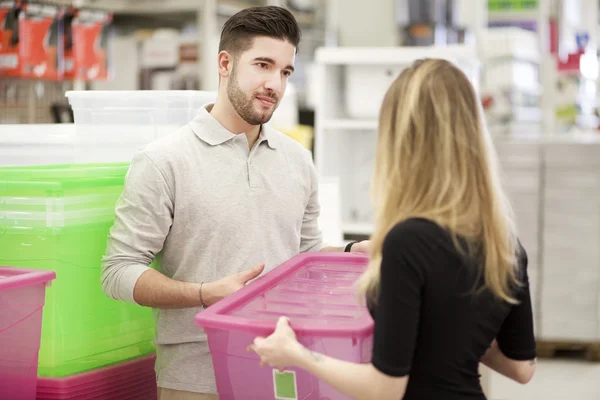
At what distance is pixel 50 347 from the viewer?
6.55ft

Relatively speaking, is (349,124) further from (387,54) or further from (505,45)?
(505,45)

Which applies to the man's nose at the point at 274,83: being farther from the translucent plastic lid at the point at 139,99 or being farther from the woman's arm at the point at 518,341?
the woman's arm at the point at 518,341

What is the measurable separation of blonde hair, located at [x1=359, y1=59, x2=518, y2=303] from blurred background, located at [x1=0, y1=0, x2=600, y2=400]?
196 centimetres

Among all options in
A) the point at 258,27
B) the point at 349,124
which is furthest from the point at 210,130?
the point at 349,124

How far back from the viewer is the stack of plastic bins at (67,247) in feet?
6.51

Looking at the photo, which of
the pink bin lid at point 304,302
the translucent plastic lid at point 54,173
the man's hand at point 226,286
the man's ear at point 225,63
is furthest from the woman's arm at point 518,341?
the translucent plastic lid at point 54,173

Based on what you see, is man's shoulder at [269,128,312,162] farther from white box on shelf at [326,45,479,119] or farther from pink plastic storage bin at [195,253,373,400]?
white box on shelf at [326,45,479,119]

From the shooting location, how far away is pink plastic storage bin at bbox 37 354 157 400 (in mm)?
2008

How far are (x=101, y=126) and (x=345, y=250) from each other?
2.64 feet

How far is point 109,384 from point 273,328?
2.66 feet

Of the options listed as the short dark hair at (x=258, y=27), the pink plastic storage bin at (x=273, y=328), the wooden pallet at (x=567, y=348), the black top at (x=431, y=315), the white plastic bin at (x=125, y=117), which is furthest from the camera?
the wooden pallet at (x=567, y=348)

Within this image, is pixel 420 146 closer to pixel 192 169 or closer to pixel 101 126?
pixel 192 169

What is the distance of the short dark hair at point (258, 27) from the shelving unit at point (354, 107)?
2302 mm

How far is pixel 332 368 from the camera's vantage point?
1.46m
